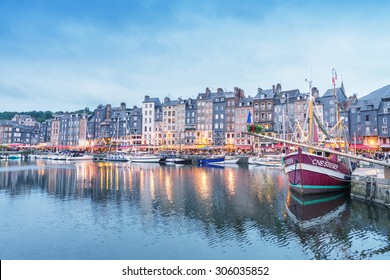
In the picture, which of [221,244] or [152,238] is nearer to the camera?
[221,244]

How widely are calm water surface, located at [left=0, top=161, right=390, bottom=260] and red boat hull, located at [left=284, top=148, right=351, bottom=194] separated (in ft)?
4.08

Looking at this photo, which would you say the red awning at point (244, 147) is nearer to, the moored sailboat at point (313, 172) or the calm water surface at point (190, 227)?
the moored sailboat at point (313, 172)

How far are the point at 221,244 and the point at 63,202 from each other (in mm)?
14576

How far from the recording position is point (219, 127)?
315 feet

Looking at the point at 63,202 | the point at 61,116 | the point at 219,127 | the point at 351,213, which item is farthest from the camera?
the point at 61,116

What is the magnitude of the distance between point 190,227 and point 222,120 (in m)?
80.8

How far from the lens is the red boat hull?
81.5ft

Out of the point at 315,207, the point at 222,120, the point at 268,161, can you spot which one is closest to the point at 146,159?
the point at 222,120

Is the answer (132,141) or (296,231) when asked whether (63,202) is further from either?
(132,141)

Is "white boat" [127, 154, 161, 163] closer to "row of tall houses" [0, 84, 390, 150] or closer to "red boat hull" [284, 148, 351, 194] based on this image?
"row of tall houses" [0, 84, 390, 150]

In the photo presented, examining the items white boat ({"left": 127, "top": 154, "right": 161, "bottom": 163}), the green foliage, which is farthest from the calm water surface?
white boat ({"left": 127, "top": 154, "right": 161, "bottom": 163})

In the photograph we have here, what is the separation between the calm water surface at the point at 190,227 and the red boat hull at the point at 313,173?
4.08ft
